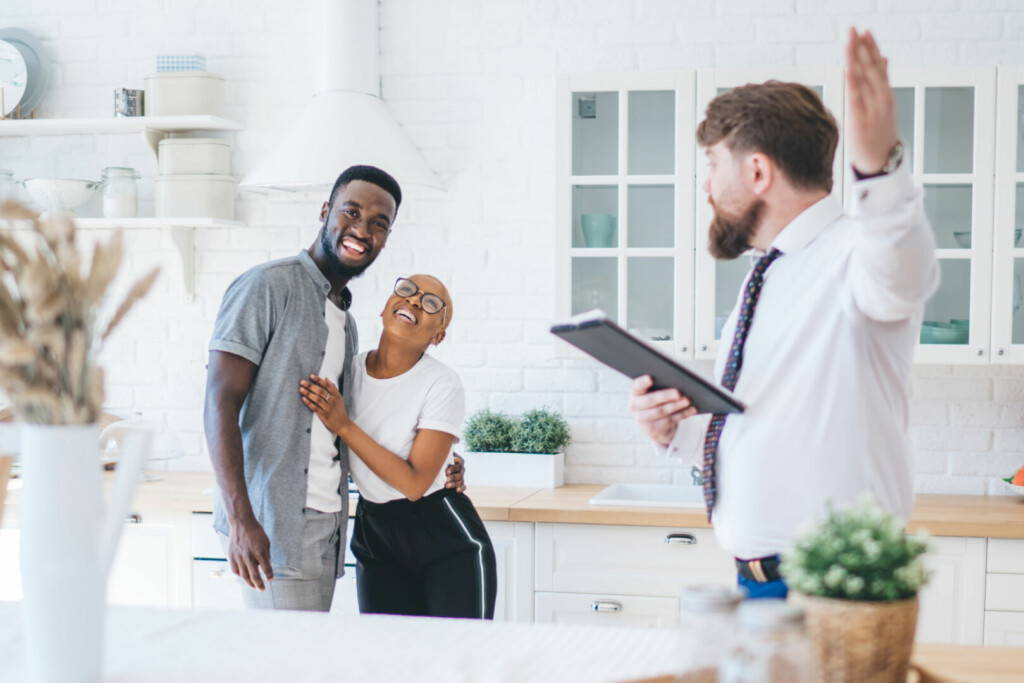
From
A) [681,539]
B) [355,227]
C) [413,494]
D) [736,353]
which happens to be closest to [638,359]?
[736,353]

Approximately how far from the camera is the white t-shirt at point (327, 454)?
2260 mm

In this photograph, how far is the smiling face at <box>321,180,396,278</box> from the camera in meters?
2.36

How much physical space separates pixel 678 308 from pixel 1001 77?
111 centimetres

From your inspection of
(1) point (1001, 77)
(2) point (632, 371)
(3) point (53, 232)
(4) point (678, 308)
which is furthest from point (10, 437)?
(1) point (1001, 77)

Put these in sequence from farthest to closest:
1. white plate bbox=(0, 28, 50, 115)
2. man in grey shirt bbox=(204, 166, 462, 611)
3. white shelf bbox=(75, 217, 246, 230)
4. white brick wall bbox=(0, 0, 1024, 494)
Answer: white plate bbox=(0, 28, 50, 115)
white shelf bbox=(75, 217, 246, 230)
white brick wall bbox=(0, 0, 1024, 494)
man in grey shirt bbox=(204, 166, 462, 611)

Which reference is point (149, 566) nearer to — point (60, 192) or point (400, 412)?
point (400, 412)

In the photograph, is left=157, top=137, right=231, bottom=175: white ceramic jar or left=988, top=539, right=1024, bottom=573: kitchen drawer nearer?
left=988, top=539, right=1024, bottom=573: kitchen drawer

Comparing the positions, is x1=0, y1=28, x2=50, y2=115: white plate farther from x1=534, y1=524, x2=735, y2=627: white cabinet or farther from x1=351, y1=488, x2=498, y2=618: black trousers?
x1=534, y1=524, x2=735, y2=627: white cabinet

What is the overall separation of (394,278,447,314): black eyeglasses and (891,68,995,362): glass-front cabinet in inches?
56.2

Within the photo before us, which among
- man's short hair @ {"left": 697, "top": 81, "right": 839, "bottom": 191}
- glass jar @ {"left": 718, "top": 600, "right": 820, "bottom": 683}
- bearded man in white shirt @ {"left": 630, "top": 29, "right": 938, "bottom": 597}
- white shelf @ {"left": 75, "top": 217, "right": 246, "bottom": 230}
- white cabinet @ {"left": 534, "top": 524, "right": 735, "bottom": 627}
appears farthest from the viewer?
white shelf @ {"left": 75, "top": 217, "right": 246, "bottom": 230}

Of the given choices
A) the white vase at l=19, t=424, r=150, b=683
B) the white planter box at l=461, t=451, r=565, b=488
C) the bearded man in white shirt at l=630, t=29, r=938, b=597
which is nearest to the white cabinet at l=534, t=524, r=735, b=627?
the white planter box at l=461, t=451, r=565, b=488

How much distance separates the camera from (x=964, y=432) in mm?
3338

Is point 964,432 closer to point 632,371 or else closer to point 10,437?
point 632,371

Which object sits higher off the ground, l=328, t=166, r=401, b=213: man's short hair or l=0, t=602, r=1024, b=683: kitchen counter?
l=328, t=166, r=401, b=213: man's short hair
